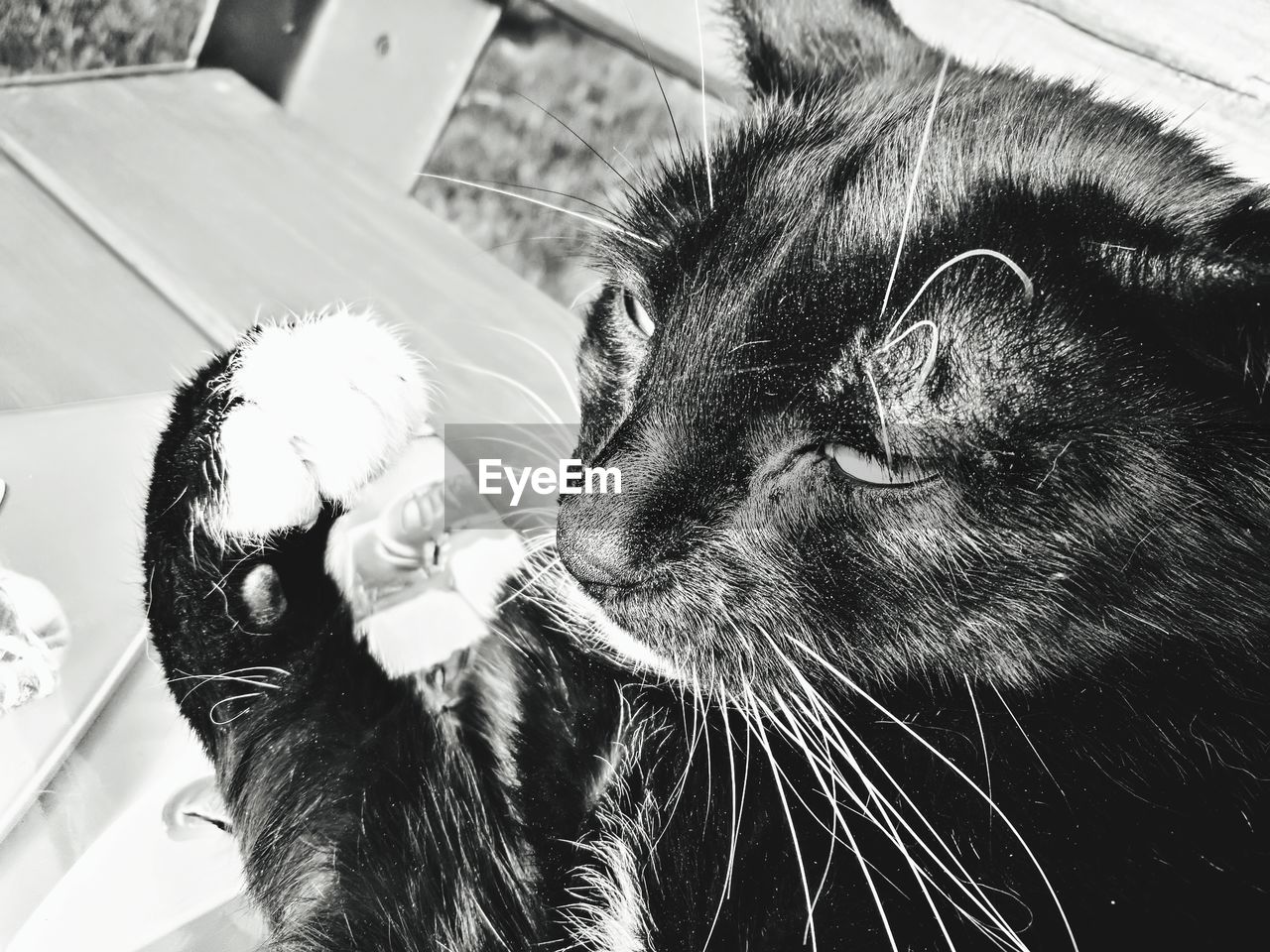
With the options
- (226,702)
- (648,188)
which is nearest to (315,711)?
(226,702)

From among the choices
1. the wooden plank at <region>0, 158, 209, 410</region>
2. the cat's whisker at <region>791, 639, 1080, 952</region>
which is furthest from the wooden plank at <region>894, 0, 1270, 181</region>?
the wooden plank at <region>0, 158, 209, 410</region>

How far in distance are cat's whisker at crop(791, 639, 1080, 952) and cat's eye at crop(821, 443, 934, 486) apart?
103mm

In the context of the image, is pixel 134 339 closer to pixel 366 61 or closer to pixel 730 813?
pixel 366 61

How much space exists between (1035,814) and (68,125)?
86cm

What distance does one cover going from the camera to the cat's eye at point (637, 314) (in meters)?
0.64

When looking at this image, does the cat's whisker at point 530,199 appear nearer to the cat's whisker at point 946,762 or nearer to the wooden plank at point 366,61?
the wooden plank at point 366,61

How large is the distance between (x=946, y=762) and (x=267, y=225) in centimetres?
64

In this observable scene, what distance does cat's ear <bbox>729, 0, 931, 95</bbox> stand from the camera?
608 millimetres

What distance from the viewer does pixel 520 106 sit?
0.75 m

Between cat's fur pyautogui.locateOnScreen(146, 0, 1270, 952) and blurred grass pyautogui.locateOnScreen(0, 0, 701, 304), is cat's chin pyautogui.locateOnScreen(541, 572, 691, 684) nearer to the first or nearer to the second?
cat's fur pyautogui.locateOnScreen(146, 0, 1270, 952)

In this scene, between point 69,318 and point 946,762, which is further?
point 69,318

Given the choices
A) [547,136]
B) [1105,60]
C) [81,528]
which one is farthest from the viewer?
[547,136]

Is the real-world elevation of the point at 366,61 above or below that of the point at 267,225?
above

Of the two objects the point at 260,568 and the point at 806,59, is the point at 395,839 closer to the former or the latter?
the point at 260,568
